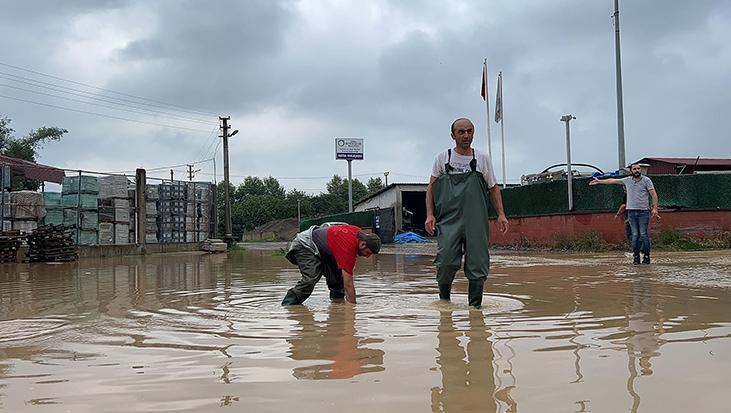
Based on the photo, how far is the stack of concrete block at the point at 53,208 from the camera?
21.1m

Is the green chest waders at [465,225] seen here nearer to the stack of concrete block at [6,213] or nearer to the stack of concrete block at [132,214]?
the stack of concrete block at [6,213]

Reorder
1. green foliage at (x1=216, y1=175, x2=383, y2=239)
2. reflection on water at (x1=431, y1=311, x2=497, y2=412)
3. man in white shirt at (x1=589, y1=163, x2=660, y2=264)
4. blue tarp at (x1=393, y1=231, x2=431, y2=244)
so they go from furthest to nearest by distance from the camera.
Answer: green foliage at (x1=216, y1=175, x2=383, y2=239)
blue tarp at (x1=393, y1=231, x2=431, y2=244)
man in white shirt at (x1=589, y1=163, x2=660, y2=264)
reflection on water at (x1=431, y1=311, x2=497, y2=412)

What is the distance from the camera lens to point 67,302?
605cm

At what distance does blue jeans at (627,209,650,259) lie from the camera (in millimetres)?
9109

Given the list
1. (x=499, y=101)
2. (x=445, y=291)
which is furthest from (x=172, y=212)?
(x=445, y=291)

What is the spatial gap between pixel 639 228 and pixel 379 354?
7.28m

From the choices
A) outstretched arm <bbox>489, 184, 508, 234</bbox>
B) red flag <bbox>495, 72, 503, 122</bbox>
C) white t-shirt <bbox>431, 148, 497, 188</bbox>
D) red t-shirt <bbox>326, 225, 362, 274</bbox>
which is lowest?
red t-shirt <bbox>326, 225, 362, 274</bbox>

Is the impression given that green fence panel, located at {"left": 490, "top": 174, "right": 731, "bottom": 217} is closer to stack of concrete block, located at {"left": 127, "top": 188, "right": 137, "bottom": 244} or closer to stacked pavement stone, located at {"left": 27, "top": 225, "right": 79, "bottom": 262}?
stacked pavement stone, located at {"left": 27, "top": 225, "right": 79, "bottom": 262}

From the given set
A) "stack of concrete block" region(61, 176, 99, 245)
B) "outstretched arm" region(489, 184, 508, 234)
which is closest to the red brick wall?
"outstretched arm" region(489, 184, 508, 234)

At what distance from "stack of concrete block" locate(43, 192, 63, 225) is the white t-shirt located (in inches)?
759

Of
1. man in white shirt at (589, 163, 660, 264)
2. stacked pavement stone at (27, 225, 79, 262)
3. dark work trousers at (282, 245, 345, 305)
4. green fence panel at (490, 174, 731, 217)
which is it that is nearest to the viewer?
dark work trousers at (282, 245, 345, 305)

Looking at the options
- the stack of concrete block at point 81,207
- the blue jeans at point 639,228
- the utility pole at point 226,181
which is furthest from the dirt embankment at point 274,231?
the blue jeans at point 639,228

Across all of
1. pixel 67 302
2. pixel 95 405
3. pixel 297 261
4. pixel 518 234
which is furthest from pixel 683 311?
pixel 518 234

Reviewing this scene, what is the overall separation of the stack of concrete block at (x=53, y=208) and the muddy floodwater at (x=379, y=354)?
55.6ft
